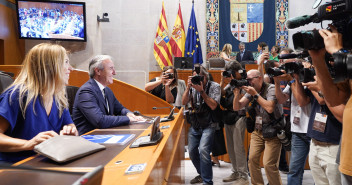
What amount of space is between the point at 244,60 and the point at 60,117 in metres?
6.56

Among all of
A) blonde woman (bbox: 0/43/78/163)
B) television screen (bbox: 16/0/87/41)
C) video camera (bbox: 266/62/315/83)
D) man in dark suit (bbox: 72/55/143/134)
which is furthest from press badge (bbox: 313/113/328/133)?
television screen (bbox: 16/0/87/41)

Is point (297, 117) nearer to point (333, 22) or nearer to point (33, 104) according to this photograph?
point (333, 22)

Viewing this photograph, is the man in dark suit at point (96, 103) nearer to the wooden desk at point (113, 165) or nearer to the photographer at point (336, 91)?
the wooden desk at point (113, 165)

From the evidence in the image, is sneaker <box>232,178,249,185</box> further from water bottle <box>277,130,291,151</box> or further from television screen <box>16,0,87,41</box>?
television screen <box>16,0,87,41</box>

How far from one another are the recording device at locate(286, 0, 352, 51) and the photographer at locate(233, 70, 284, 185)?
1450 mm

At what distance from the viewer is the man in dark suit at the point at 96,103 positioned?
2.32 metres

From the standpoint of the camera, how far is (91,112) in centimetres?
231

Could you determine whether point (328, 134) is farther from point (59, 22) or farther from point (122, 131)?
point (59, 22)

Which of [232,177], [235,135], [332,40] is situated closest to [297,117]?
[235,135]

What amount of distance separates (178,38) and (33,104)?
7145 mm

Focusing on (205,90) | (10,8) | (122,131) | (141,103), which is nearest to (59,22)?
(10,8)

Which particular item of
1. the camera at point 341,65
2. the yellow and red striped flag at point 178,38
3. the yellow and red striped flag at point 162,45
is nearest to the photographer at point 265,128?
the camera at point 341,65

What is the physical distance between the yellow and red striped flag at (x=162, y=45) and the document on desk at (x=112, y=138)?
6686mm

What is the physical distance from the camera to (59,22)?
6578mm
